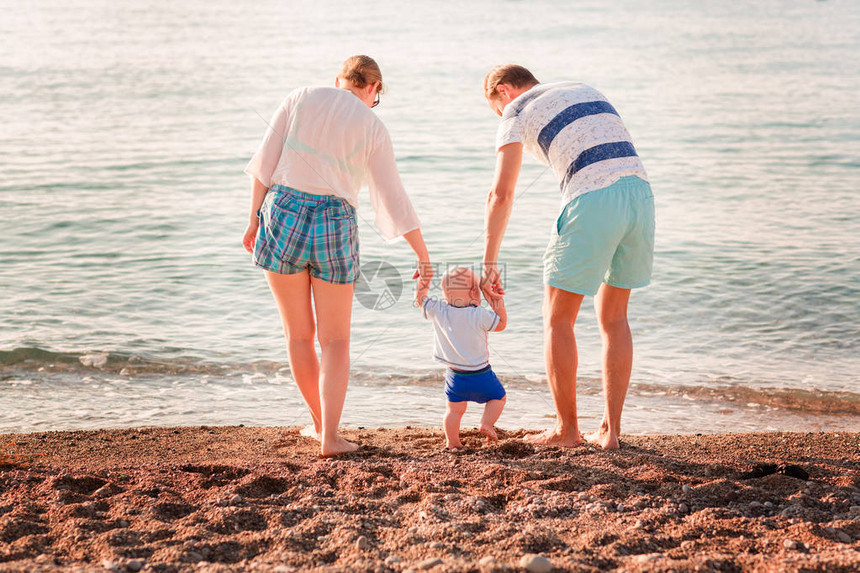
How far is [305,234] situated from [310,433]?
1.20 metres

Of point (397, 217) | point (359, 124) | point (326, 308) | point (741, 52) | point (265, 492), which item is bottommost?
point (265, 492)

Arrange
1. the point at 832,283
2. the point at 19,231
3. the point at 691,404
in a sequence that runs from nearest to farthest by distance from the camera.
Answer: the point at 691,404
the point at 832,283
the point at 19,231

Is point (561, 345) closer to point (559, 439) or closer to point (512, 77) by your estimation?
point (559, 439)

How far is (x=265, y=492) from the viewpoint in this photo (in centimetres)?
305

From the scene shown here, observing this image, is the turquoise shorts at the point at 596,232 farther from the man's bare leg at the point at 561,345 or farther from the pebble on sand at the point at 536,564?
the pebble on sand at the point at 536,564

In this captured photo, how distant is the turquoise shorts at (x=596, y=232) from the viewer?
331 centimetres

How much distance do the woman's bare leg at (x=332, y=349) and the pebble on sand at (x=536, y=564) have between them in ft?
4.66

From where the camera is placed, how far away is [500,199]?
11.1ft

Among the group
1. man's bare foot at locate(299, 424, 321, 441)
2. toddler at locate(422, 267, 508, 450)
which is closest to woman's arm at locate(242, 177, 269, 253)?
toddler at locate(422, 267, 508, 450)

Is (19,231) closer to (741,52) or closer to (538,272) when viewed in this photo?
(538,272)

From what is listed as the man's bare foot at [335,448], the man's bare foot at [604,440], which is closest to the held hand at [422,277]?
the man's bare foot at [335,448]

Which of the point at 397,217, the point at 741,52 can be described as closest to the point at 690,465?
the point at 397,217

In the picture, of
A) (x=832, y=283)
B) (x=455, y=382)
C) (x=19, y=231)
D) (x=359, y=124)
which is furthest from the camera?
(x=19, y=231)

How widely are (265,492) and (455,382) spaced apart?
111cm
